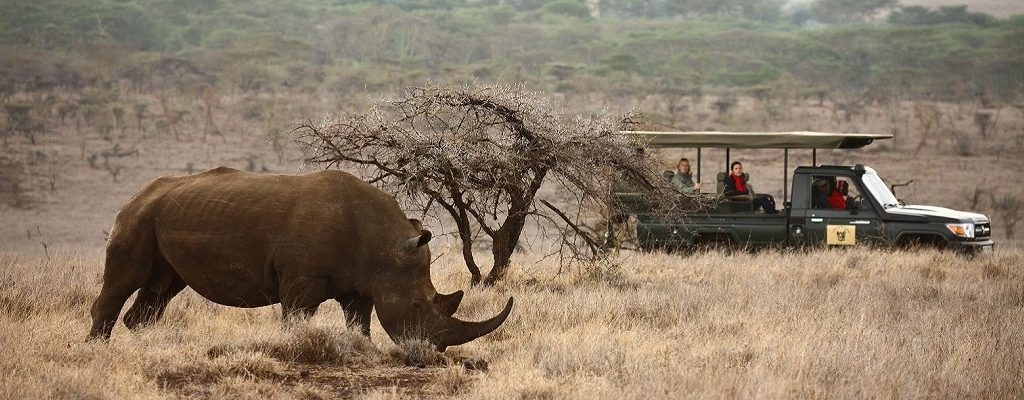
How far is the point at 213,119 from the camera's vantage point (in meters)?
45.8

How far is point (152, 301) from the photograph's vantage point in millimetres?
10883

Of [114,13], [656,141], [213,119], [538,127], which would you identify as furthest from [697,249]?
[114,13]

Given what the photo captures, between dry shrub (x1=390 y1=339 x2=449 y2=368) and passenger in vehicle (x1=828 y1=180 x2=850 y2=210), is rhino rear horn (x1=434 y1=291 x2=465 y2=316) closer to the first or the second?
dry shrub (x1=390 y1=339 x2=449 y2=368)

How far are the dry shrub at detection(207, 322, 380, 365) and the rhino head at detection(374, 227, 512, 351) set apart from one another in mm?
328

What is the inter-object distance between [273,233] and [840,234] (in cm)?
1056

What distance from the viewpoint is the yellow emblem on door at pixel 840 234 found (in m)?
18.1

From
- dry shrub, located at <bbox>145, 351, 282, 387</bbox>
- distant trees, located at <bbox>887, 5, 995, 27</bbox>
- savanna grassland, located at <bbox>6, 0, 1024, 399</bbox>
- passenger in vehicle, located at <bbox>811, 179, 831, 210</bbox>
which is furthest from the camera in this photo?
distant trees, located at <bbox>887, 5, 995, 27</bbox>

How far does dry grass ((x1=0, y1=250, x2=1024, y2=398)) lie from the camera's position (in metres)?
8.70

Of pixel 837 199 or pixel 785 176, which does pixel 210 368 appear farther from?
pixel 785 176

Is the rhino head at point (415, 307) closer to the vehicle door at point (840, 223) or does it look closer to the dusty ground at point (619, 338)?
the dusty ground at point (619, 338)

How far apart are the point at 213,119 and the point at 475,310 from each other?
114 feet

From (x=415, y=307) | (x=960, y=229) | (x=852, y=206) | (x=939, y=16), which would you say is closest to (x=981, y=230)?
(x=960, y=229)

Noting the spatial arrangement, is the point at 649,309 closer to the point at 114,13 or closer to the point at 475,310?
the point at 475,310

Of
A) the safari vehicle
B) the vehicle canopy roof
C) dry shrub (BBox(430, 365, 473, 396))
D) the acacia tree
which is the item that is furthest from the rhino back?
the vehicle canopy roof
